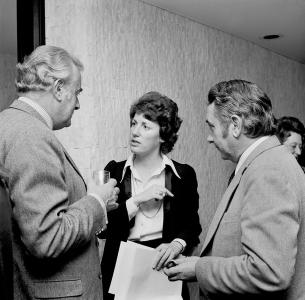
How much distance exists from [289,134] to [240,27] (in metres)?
1.02

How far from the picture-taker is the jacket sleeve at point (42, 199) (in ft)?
4.23

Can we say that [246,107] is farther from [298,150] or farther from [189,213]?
[298,150]

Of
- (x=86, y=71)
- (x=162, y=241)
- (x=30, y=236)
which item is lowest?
(x=162, y=241)

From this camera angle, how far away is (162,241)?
7.16ft

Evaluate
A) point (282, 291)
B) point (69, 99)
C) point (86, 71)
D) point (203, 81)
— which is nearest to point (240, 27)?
point (203, 81)

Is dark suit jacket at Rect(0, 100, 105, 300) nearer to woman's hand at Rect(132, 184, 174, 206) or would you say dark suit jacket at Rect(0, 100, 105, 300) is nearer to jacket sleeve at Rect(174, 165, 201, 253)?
woman's hand at Rect(132, 184, 174, 206)

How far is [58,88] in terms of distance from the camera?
1.53 m

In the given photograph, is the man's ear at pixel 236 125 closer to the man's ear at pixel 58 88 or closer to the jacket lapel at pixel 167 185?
the man's ear at pixel 58 88

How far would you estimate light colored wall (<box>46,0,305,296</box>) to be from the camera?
8.98 feet

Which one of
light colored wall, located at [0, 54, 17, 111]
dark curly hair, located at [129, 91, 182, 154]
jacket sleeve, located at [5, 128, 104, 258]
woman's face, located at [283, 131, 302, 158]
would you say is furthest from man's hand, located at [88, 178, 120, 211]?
woman's face, located at [283, 131, 302, 158]

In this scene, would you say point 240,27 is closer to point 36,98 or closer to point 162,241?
point 162,241

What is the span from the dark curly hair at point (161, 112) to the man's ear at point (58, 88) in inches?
34.0

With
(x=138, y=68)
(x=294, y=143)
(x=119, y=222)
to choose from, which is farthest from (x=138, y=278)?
(x=294, y=143)

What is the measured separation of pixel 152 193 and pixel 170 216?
0.49 feet
